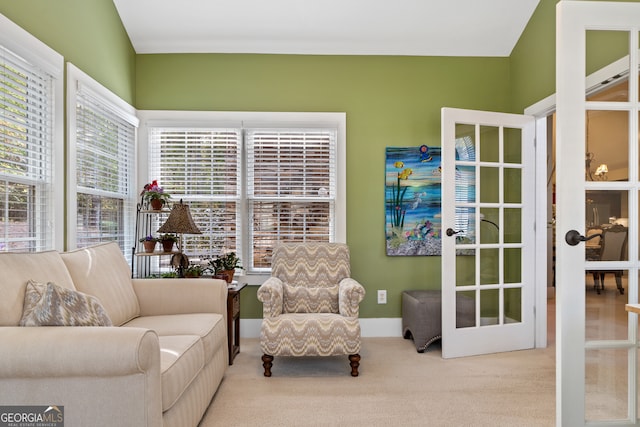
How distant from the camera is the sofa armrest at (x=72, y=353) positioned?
1497 millimetres

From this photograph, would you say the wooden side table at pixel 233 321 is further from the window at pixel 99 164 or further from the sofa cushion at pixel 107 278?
the window at pixel 99 164

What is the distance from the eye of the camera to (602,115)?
2000 mm

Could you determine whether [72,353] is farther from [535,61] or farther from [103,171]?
[535,61]

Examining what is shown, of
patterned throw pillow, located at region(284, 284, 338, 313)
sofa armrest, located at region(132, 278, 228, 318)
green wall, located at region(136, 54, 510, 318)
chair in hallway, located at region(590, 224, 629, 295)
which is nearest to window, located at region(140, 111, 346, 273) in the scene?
green wall, located at region(136, 54, 510, 318)

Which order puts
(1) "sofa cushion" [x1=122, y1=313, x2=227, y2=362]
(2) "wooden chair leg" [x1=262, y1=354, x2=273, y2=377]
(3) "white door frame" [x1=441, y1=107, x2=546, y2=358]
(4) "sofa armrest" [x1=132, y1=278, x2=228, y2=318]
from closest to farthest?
(1) "sofa cushion" [x1=122, y1=313, x2=227, y2=362]
(4) "sofa armrest" [x1=132, y1=278, x2=228, y2=318]
(2) "wooden chair leg" [x1=262, y1=354, x2=273, y2=377]
(3) "white door frame" [x1=441, y1=107, x2=546, y2=358]

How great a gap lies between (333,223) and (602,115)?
246cm

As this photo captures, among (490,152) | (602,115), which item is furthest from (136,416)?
(490,152)

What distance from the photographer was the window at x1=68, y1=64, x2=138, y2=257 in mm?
2906

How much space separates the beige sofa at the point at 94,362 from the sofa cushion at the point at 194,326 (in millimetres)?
11

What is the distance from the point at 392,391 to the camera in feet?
9.06

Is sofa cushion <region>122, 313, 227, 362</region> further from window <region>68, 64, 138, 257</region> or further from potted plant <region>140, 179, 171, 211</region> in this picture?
potted plant <region>140, 179, 171, 211</region>

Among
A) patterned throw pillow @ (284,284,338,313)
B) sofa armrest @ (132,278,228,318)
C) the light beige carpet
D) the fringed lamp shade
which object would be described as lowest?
the light beige carpet

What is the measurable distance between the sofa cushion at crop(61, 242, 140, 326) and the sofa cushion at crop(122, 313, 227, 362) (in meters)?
0.11

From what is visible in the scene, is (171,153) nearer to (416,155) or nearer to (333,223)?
(333,223)
